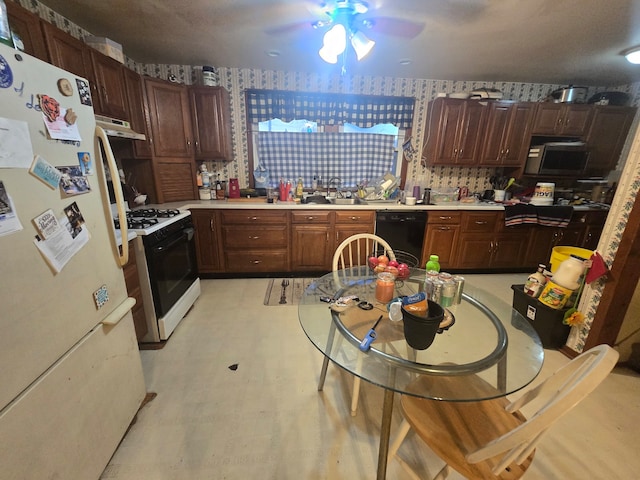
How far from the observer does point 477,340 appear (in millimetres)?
1204

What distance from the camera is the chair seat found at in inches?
33.6

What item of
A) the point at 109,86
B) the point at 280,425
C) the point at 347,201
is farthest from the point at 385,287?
the point at 109,86

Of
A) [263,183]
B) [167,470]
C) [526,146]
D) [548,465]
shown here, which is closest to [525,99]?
[526,146]

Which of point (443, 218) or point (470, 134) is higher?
point (470, 134)

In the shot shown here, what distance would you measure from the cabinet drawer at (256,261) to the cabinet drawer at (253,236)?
0.07 metres

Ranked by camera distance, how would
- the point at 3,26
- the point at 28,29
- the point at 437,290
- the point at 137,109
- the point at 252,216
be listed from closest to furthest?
the point at 3,26
the point at 437,290
the point at 28,29
the point at 137,109
the point at 252,216

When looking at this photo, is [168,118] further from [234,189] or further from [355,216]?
[355,216]

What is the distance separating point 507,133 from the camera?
3.23m

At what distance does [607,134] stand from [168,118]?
5.20m

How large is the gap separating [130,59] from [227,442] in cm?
373

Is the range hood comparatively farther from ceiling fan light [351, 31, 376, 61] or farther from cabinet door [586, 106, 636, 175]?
cabinet door [586, 106, 636, 175]

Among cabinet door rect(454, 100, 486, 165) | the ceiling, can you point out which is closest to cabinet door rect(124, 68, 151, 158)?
the ceiling

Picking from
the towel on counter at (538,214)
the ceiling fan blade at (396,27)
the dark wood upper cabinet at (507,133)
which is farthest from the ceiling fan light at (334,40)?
the towel on counter at (538,214)

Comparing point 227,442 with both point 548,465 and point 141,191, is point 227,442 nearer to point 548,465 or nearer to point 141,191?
point 548,465
